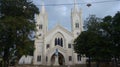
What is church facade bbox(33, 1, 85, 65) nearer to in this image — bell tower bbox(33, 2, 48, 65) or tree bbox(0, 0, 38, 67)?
bell tower bbox(33, 2, 48, 65)

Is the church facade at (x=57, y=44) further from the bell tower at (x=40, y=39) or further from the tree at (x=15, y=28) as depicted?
the tree at (x=15, y=28)

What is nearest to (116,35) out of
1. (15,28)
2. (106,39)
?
(106,39)

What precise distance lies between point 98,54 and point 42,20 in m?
37.8

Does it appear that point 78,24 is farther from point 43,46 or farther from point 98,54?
point 98,54

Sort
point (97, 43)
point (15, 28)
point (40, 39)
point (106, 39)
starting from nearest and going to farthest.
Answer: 1. point (15, 28)
2. point (106, 39)
3. point (97, 43)
4. point (40, 39)

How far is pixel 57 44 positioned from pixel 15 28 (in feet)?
135

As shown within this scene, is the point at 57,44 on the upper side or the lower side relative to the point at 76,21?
lower

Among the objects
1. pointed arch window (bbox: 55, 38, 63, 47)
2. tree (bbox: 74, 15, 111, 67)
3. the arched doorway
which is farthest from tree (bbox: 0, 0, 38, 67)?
pointed arch window (bbox: 55, 38, 63, 47)

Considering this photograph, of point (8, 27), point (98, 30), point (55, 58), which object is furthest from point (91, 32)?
point (55, 58)

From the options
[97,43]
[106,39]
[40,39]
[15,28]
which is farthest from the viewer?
[40,39]

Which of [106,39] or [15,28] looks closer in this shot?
[15,28]

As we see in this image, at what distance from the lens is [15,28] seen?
27.0 meters

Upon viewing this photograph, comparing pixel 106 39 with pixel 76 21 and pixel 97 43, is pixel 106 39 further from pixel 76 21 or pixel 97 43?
pixel 76 21

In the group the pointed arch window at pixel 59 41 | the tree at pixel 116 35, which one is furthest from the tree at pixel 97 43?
the pointed arch window at pixel 59 41
